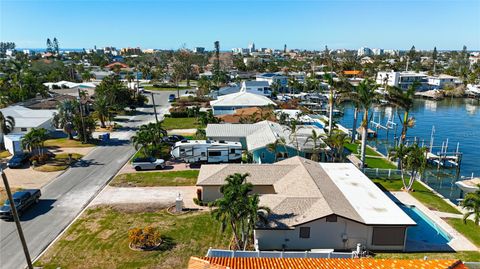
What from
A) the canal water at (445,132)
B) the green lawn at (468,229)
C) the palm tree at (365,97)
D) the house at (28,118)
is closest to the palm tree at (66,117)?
the house at (28,118)

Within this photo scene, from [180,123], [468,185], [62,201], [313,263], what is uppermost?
[313,263]

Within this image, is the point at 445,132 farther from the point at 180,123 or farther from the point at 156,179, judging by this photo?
the point at 156,179

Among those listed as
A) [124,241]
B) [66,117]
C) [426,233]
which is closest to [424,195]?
[426,233]

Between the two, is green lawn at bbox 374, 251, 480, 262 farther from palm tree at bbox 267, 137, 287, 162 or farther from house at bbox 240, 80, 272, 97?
house at bbox 240, 80, 272, 97

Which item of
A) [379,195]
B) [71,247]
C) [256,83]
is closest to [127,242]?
[71,247]

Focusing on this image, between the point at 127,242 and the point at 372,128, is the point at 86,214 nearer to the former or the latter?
the point at 127,242

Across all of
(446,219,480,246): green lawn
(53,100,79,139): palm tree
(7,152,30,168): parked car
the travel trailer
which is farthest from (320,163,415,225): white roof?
(53,100,79,139): palm tree

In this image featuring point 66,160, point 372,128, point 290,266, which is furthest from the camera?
point 372,128

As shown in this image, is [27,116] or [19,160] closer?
[19,160]
